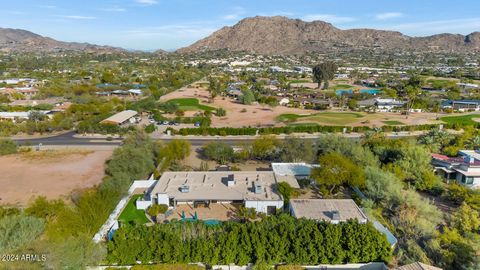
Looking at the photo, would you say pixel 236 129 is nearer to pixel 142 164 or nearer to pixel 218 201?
pixel 142 164

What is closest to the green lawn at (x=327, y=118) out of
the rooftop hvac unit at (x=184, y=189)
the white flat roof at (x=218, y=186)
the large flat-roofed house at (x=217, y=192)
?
the white flat roof at (x=218, y=186)

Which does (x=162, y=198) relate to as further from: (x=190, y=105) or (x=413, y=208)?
(x=190, y=105)

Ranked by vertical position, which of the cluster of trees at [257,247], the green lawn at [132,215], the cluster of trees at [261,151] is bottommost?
the green lawn at [132,215]

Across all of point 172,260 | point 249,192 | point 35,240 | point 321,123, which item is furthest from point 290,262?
point 321,123

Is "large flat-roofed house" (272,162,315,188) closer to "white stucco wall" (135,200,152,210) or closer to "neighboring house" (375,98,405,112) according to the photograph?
"white stucco wall" (135,200,152,210)

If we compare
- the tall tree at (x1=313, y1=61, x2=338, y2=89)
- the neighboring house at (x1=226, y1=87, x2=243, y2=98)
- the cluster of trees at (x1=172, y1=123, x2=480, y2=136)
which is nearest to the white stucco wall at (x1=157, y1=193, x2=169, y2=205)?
the cluster of trees at (x1=172, y1=123, x2=480, y2=136)

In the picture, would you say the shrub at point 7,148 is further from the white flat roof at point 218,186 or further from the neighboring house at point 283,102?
the neighboring house at point 283,102
